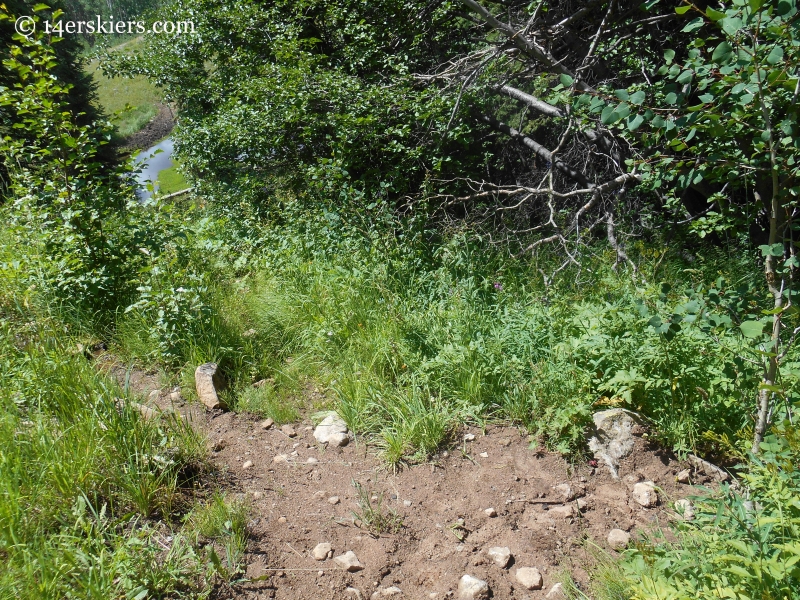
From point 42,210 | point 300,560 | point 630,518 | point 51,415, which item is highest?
point 42,210

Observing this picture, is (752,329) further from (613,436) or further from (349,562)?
(349,562)

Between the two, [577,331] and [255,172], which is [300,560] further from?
[255,172]

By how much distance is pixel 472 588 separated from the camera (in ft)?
8.06

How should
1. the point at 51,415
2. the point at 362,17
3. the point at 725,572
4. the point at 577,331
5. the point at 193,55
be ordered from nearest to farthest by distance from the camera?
the point at 725,572 < the point at 51,415 < the point at 577,331 < the point at 362,17 < the point at 193,55

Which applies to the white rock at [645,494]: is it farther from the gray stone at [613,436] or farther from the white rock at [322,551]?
the white rock at [322,551]

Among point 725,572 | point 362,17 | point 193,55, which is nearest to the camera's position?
point 725,572

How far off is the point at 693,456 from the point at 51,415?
3388 millimetres

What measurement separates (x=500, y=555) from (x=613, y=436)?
3.29 feet

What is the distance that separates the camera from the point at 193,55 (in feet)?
25.6

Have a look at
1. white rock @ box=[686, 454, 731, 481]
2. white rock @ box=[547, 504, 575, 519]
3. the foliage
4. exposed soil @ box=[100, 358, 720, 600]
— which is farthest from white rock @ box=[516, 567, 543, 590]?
white rock @ box=[686, 454, 731, 481]

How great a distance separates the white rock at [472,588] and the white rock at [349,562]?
45cm

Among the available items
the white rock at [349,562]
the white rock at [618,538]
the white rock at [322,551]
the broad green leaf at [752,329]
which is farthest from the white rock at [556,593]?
the broad green leaf at [752,329]

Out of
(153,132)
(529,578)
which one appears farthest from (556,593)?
(153,132)

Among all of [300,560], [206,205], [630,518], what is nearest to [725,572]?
[630,518]
